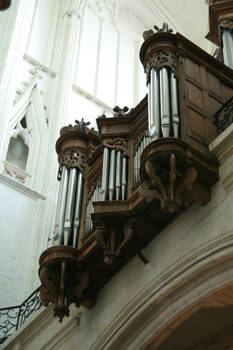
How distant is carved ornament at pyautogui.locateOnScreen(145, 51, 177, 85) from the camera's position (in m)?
7.69

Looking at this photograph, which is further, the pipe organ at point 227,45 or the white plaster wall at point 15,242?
the white plaster wall at point 15,242

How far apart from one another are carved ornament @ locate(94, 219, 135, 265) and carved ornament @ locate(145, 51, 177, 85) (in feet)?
6.11

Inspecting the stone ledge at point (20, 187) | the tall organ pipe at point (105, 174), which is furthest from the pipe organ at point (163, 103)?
the stone ledge at point (20, 187)

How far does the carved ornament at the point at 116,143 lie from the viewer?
8188mm

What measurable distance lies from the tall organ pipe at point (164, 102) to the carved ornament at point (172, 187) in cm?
52

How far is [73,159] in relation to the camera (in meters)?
9.39

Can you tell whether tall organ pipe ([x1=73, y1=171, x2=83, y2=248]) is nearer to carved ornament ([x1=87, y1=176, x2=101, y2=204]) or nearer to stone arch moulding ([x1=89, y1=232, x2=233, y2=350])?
carved ornament ([x1=87, y1=176, x2=101, y2=204])

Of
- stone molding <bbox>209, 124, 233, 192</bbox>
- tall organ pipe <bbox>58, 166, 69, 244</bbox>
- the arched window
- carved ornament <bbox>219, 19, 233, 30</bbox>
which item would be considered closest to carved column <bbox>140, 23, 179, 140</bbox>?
stone molding <bbox>209, 124, 233, 192</bbox>

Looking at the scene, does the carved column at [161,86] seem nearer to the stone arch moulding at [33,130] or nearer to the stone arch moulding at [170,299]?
the stone arch moulding at [170,299]

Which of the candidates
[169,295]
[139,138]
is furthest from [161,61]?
[169,295]

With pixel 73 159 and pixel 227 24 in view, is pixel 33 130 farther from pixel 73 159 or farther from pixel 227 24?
pixel 227 24

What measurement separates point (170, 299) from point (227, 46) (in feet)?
14.3

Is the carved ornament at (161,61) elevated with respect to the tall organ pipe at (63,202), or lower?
elevated

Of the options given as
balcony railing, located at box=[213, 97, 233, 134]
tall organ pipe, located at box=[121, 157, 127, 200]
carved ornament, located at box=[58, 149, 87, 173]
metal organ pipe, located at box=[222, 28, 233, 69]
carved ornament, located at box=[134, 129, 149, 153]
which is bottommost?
tall organ pipe, located at box=[121, 157, 127, 200]
